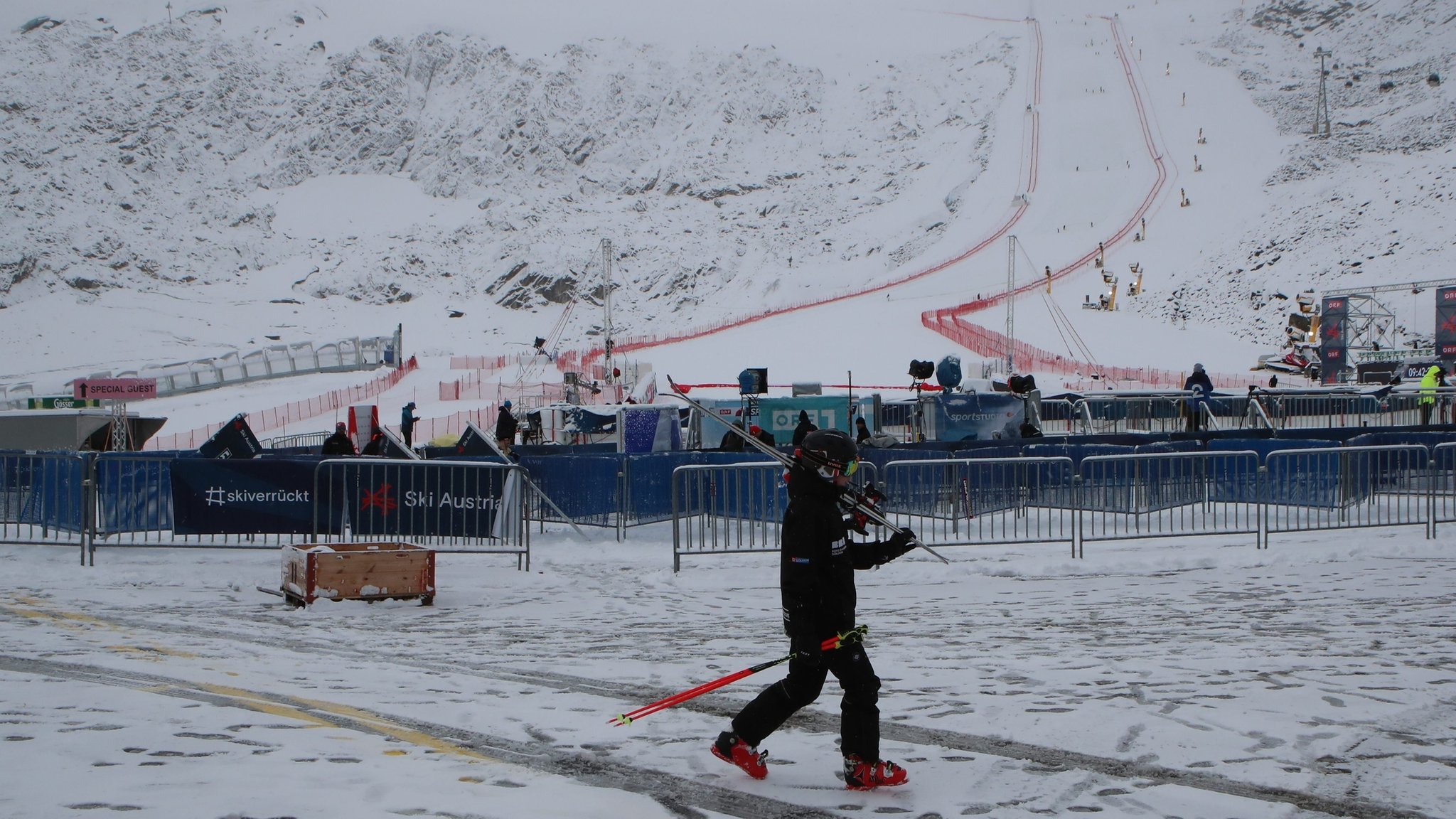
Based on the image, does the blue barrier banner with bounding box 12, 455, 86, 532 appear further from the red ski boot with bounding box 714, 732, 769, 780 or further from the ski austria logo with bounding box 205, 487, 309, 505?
the red ski boot with bounding box 714, 732, 769, 780

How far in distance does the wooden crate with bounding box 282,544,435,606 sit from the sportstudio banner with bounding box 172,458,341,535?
2386 millimetres

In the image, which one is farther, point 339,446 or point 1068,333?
point 1068,333

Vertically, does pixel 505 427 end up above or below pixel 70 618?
above

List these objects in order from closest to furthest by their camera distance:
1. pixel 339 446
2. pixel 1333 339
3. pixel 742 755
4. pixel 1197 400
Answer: pixel 742 755
pixel 339 446
pixel 1197 400
pixel 1333 339

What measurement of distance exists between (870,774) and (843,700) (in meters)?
0.33

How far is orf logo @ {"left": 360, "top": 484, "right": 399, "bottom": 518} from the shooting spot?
12641mm

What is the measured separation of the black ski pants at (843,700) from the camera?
4891mm

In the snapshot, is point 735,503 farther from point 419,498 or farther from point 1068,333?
point 1068,333

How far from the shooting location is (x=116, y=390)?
2012 cm

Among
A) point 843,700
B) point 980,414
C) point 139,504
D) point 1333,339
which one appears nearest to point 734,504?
point 139,504

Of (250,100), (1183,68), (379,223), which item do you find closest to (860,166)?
(1183,68)

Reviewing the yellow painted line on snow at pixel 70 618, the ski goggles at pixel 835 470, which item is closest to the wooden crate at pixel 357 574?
the yellow painted line on snow at pixel 70 618

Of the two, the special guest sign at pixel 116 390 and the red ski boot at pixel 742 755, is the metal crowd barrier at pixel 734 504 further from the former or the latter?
the special guest sign at pixel 116 390

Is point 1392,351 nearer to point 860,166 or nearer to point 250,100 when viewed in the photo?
point 860,166
